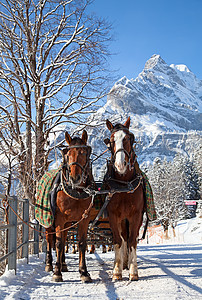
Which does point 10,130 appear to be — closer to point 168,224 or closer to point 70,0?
point 70,0

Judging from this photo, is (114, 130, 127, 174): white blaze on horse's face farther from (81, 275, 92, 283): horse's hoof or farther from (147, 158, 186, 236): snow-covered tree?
(147, 158, 186, 236): snow-covered tree

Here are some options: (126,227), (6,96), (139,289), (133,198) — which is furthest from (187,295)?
(6,96)

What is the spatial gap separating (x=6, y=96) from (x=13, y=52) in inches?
60.9

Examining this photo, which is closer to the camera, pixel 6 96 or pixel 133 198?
pixel 133 198

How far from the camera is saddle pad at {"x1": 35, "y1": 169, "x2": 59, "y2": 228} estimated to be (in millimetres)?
5564

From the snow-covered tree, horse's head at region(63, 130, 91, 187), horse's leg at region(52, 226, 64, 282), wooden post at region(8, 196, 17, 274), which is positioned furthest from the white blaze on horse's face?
the snow-covered tree

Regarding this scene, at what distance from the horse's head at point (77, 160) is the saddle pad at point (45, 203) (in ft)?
3.01

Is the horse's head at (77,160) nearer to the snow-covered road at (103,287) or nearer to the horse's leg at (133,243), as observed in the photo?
the horse's leg at (133,243)

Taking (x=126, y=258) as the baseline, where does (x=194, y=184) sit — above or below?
above

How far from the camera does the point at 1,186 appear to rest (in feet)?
35.1

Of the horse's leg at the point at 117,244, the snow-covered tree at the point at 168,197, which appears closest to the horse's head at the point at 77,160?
the horse's leg at the point at 117,244

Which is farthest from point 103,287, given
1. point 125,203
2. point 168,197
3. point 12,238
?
point 168,197

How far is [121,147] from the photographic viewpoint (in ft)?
16.9

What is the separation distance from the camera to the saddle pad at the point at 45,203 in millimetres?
5564
